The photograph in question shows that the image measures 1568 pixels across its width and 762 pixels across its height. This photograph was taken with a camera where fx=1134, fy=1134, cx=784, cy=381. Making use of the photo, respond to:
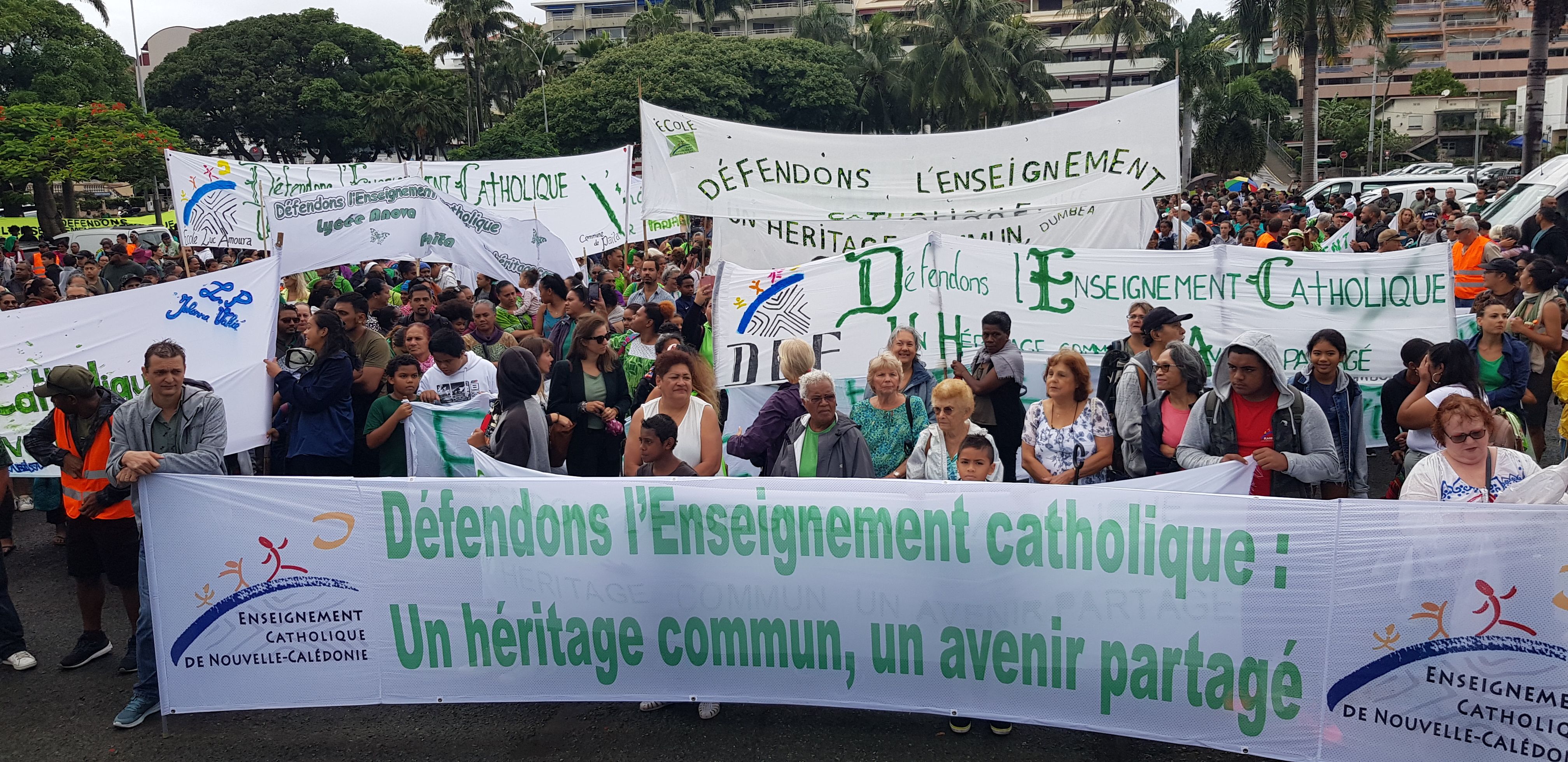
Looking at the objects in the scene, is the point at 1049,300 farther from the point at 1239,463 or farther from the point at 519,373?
the point at 519,373

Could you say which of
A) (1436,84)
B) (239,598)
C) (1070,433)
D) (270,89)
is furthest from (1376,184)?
(1436,84)

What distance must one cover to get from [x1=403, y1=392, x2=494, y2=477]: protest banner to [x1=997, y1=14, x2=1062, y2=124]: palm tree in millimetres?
49616

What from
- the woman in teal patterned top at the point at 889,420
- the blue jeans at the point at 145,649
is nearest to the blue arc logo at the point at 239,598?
the blue jeans at the point at 145,649

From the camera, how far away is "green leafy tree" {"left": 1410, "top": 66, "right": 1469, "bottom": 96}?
80.0m

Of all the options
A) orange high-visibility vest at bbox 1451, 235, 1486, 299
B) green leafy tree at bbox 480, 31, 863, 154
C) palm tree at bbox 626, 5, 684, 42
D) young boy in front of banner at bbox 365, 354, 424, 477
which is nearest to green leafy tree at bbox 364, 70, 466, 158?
green leafy tree at bbox 480, 31, 863, 154

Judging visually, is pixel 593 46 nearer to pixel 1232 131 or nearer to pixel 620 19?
pixel 1232 131

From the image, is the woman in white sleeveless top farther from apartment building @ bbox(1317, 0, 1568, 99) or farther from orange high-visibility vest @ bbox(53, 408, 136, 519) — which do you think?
apartment building @ bbox(1317, 0, 1568, 99)

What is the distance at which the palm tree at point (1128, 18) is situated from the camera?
47.8 m

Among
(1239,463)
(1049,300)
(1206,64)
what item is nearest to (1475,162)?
(1206,64)

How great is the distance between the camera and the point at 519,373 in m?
5.15

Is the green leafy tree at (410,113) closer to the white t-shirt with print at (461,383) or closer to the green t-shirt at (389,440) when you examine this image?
the white t-shirt with print at (461,383)

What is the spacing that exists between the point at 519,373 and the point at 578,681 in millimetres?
1445

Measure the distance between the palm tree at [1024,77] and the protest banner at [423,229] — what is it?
150 feet

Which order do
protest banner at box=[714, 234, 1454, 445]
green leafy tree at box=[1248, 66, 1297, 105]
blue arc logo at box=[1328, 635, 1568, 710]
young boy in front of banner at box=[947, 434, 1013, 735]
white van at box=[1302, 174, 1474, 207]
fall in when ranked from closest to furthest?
1. blue arc logo at box=[1328, 635, 1568, 710]
2. young boy in front of banner at box=[947, 434, 1013, 735]
3. protest banner at box=[714, 234, 1454, 445]
4. white van at box=[1302, 174, 1474, 207]
5. green leafy tree at box=[1248, 66, 1297, 105]
